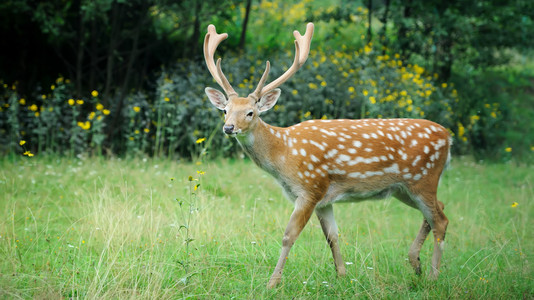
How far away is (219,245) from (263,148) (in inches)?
34.3

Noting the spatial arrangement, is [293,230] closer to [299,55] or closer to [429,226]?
[429,226]

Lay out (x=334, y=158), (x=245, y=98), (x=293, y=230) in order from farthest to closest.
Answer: (x=334, y=158) → (x=245, y=98) → (x=293, y=230)

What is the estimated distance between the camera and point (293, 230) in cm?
434

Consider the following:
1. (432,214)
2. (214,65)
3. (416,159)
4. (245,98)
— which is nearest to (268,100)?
(245,98)

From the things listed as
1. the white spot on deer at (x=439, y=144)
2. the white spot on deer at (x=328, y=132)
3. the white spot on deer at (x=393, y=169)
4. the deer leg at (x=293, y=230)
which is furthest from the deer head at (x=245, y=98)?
the white spot on deer at (x=439, y=144)

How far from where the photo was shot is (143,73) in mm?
11445

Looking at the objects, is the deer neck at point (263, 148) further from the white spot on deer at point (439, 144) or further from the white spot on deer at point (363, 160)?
the white spot on deer at point (439, 144)

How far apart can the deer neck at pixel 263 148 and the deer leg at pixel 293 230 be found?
342 millimetres

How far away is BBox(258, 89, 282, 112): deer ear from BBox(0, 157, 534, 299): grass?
34.9 inches

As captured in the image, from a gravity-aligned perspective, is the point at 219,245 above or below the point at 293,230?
below

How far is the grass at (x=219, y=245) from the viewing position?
12.9 ft

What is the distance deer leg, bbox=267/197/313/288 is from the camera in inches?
166

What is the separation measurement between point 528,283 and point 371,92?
215 inches

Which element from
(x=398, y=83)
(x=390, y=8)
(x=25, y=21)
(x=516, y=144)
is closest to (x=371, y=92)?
(x=398, y=83)
